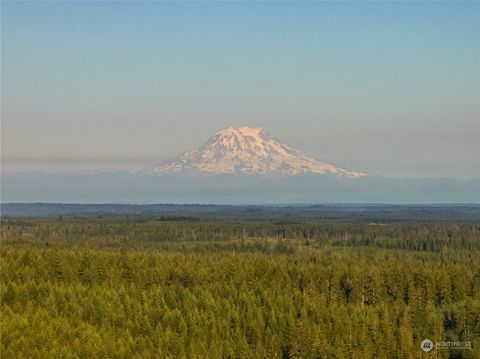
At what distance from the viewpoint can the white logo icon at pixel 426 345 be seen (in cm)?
6312

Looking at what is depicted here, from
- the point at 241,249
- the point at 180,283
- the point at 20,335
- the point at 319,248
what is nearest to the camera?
the point at 20,335

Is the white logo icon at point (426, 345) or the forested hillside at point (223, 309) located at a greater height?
the forested hillside at point (223, 309)

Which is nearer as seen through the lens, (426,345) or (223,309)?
(426,345)

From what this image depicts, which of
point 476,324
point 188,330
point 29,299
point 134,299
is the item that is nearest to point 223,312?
point 188,330

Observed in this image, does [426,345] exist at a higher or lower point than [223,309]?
lower

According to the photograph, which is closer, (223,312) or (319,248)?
(223,312)

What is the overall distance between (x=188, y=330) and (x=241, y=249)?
9984 centimetres

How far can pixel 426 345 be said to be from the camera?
64125mm

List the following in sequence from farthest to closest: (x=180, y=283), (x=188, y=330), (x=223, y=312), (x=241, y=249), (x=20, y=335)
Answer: (x=241, y=249)
(x=180, y=283)
(x=223, y=312)
(x=188, y=330)
(x=20, y=335)

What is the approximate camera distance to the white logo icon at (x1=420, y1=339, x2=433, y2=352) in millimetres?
63125

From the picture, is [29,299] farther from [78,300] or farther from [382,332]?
[382,332]

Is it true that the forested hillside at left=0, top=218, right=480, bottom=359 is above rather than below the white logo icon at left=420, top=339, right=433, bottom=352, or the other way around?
above

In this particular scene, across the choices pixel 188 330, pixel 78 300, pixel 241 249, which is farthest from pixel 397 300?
pixel 241 249

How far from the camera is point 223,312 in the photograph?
222ft
